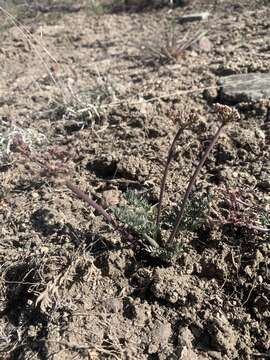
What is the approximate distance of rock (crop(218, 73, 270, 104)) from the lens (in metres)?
3.44

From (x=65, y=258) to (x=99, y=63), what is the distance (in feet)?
9.05

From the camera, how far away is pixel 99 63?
15.5 feet

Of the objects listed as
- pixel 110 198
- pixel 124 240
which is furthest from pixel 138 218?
pixel 110 198

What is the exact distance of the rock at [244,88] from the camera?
136 inches

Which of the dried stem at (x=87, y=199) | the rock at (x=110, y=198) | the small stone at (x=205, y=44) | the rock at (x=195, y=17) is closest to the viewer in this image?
the dried stem at (x=87, y=199)

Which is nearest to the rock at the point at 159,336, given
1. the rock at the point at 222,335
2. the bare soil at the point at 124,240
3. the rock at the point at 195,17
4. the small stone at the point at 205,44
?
the bare soil at the point at 124,240

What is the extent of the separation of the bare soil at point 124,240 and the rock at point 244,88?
92 millimetres

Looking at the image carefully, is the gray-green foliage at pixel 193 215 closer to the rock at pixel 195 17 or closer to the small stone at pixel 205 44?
the small stone at pixel 205 44

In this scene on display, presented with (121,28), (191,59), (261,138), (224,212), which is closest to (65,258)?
(224,212)

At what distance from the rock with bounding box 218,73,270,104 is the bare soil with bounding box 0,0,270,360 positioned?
92mm

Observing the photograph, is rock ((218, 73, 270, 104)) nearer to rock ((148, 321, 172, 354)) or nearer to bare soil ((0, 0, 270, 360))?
bare soil ((0, 0, 270, 360))

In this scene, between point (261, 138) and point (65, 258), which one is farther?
point (261, 138)

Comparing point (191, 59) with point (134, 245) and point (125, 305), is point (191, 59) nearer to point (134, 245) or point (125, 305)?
point (134, 245)

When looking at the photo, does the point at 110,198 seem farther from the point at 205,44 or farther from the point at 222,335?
the point at 205,44
